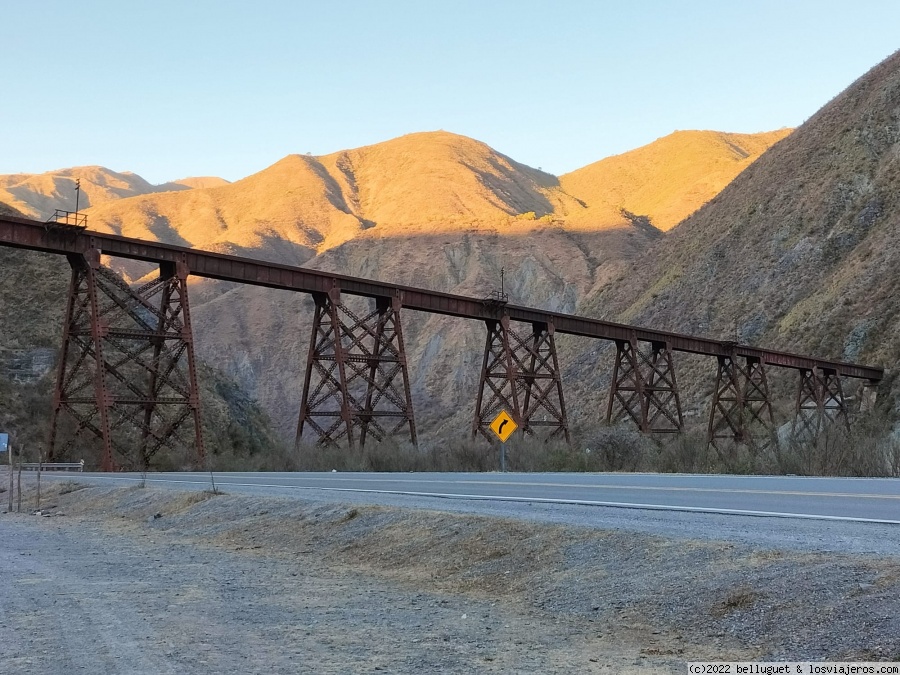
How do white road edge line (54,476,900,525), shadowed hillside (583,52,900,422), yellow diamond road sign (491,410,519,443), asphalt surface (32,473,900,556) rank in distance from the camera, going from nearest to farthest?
asphalt surface (32,473,900,556) → white road edge line (54,476,900,525) → yellow diamond road sign (491,410,519,443) → shadowed hillside (583,52,900,422)

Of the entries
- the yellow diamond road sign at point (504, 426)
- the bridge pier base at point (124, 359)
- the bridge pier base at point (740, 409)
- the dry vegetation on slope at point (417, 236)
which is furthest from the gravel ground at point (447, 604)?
the dry vegetation on slope at point (417, 236)

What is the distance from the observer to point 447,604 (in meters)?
7.29

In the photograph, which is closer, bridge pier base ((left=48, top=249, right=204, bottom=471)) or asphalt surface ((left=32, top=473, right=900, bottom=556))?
asphalt surface ((left=32, top=473, right=900, bottom=556))

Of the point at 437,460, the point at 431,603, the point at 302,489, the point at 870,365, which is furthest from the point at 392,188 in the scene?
the point at 431,603

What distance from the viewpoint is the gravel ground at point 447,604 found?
5.43 metres

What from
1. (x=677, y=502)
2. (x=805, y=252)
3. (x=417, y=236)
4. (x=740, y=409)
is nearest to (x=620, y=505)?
(x=677, y=502)

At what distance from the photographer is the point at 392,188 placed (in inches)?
5226

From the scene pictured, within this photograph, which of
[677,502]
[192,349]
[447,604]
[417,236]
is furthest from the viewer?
[417,236]

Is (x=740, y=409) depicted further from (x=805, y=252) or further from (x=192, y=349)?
(x=192, y=349)

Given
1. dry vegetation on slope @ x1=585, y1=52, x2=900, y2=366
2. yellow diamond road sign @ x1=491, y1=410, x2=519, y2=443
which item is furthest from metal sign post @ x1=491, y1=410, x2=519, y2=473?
dry vegetation on slope @ x1=585, y1=52, x2=900, y2=366

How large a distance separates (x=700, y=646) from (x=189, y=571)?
5.68 meters

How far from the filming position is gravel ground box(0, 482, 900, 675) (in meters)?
5.43

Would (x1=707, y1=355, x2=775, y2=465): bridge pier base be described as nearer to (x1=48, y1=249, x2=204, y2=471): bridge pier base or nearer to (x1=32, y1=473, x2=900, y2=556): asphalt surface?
(x1=48, y1=249, x2=204, y2=471): bridge pier base

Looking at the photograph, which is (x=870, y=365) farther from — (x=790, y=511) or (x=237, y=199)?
(x=237, y=199)
